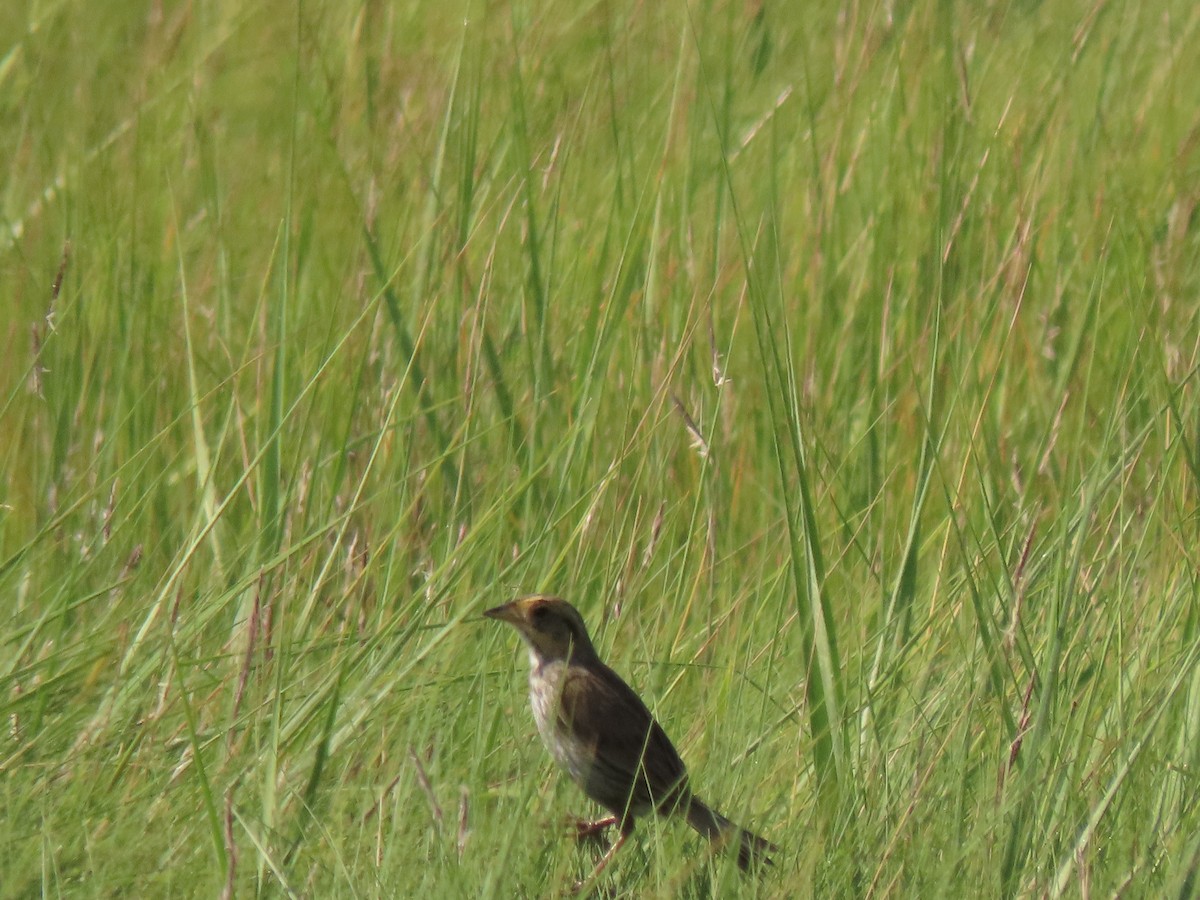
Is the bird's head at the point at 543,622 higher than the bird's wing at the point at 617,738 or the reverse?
higher

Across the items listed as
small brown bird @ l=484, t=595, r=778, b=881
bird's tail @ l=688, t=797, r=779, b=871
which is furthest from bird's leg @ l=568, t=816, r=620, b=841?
bird's tail @ l=688, t=797, r=779, b=871

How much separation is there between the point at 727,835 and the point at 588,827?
32cm

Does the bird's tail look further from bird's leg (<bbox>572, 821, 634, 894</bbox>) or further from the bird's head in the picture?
the bird's head

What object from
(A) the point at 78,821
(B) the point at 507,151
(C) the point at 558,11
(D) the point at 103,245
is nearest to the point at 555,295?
(B) the point at 507,151

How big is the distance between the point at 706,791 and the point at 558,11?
10.8 ft

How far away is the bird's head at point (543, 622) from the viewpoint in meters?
3.10

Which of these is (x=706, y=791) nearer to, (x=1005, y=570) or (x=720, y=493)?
(x=1005, y=570)

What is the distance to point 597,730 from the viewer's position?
2.88m

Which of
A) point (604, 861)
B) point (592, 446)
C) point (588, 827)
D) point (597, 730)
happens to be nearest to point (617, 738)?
point (597, 730)

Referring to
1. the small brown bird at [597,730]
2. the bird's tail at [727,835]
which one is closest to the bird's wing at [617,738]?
the small brown bird at [597,730]

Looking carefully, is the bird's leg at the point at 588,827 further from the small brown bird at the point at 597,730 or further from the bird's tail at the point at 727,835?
the bird's tail at the point at 727,835

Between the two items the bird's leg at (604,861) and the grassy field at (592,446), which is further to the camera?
the grassy field at (592,446)

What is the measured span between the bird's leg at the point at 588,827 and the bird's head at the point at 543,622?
362mm

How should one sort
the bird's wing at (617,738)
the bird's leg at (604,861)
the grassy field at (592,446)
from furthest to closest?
the bird's wing at (617,738) < the grassy field at (592,446) < the bird's leg at (604,861)
